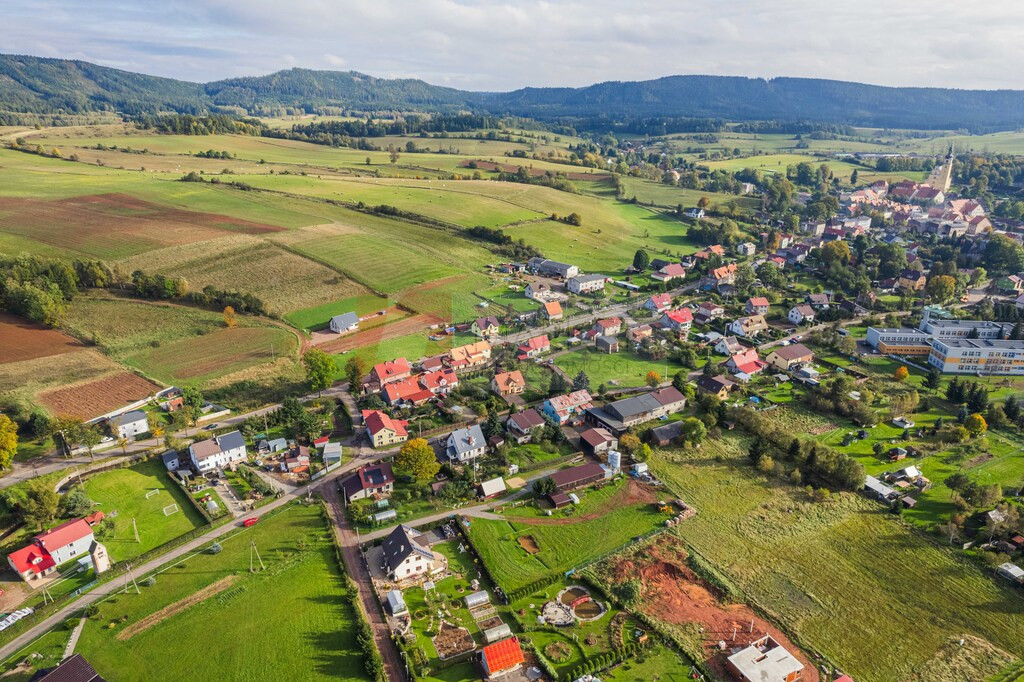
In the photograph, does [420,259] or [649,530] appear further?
[420,259]

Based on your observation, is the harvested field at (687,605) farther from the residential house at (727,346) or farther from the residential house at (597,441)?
the residential house at (727,346)

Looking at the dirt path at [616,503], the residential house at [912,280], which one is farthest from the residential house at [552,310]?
the residential house at [912,280]

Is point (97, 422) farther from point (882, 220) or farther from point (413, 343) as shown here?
point (882, 220)

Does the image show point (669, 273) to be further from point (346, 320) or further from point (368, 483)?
point (368, 483)

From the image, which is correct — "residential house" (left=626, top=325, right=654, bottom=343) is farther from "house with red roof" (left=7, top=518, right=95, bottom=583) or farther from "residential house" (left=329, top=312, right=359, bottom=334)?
"house with red roof" (left=7, top=518, right=95, bottom=583)

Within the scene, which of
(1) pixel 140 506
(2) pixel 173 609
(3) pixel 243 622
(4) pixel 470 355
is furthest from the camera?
(4) pixel 470 355

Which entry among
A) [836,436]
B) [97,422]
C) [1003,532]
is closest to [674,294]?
[836,436]

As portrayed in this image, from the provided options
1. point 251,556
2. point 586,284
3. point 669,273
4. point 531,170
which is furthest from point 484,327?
point 531,170

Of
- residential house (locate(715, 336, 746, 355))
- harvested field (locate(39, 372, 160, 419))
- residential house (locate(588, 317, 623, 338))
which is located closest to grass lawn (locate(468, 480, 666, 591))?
residential house (locate(588, 317, 623, 338))
